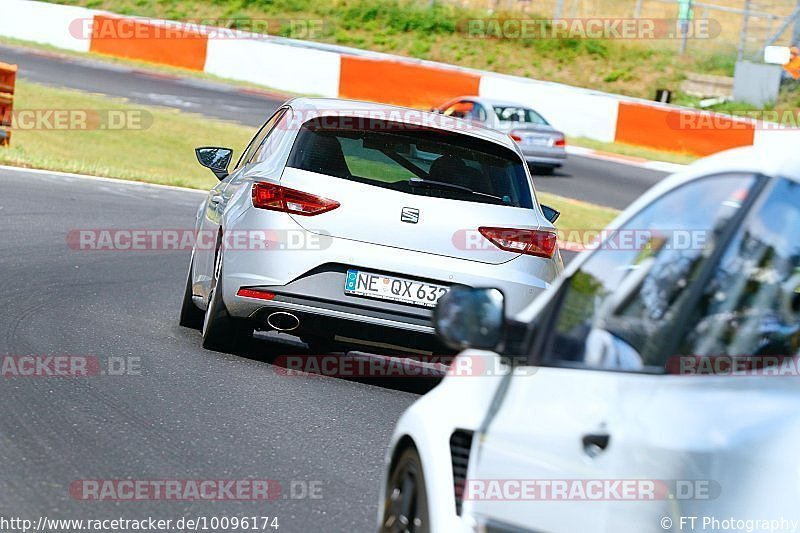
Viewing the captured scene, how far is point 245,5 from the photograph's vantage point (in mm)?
47406

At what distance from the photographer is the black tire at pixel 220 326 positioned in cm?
857

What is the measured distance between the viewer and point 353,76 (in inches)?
1375

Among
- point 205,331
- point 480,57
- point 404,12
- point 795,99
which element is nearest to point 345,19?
point 404,12

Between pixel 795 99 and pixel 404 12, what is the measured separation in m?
13.4

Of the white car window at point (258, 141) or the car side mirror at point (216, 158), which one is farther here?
the car side mirror at point (216, 158)

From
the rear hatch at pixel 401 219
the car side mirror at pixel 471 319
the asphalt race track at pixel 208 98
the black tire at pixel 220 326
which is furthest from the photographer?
the asphalt race track at pixel 208 98

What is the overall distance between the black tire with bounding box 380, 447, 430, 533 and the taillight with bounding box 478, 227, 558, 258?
12.4 ft

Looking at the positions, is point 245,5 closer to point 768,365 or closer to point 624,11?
point 624,11

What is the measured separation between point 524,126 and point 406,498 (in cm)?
2443
